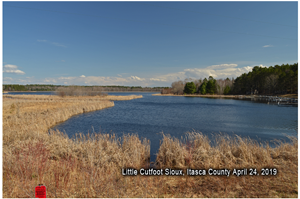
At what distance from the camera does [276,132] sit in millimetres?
16375

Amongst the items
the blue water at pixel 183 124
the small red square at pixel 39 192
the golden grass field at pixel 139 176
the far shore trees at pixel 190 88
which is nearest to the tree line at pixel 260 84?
the far shore trees at pixel 190 88

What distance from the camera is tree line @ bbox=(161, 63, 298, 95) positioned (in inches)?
2507

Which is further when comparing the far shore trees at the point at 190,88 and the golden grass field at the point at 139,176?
the far shore trees at the point at 190,88

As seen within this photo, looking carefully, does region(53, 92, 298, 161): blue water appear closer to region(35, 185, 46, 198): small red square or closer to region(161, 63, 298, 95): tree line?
region(35, 185, 46, 198): small red square

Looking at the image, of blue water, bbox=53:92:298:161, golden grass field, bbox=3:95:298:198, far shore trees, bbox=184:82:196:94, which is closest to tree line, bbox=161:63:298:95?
far shore trees, bbox=184:82:196:94

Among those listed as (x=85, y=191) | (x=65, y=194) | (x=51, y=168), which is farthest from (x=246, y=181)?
(x=51, y=168)

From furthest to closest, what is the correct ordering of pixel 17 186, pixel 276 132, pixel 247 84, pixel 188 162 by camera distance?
pixel 247 84 < pixel 276 132 < pixel 188 162 < pixel 17 186

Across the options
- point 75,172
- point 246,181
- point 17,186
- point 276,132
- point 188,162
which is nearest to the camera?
point 17,186

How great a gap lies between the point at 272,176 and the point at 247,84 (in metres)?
91.8

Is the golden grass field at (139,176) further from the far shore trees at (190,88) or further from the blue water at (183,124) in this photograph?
the far shore trees at (190,88)

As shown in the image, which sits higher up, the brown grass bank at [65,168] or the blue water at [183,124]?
the brown grass bank at [65,168]

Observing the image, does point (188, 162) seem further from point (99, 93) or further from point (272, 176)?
point (99, 93)

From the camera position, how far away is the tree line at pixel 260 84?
63688 millimetres

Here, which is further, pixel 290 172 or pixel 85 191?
pixel 290 172
